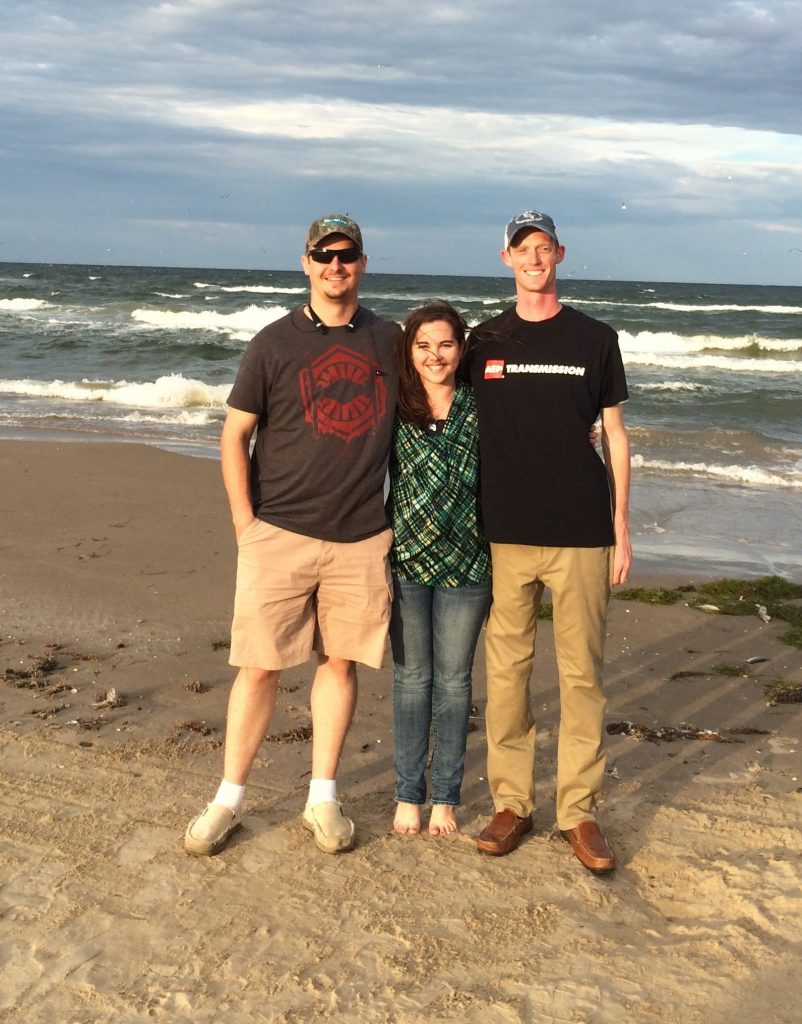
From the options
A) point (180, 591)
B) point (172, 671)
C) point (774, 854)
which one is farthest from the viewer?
point (180, 591)

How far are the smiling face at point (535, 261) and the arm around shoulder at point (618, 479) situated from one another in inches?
18.2

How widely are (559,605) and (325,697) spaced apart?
2.83 feet

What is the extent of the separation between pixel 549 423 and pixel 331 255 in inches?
34.9

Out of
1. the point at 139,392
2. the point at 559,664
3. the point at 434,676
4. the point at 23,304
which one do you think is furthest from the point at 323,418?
the point at 23,304

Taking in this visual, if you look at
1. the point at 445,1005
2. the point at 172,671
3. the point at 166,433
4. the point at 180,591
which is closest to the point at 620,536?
the point at 445,1005

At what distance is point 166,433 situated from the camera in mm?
13414

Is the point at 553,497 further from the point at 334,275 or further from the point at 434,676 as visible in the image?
the point at 334,275

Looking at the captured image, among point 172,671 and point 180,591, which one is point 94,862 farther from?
point 180,591

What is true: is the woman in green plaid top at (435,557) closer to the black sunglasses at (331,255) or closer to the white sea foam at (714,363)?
the black sunglasses at (331,255)

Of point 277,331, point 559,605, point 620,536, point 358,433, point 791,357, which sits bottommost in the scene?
point 791,357

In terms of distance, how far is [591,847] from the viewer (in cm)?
358

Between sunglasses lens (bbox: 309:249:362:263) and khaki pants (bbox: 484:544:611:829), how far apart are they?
3.50 feet

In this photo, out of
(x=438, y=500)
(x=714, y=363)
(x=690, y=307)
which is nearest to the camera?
(x=438, y=500)

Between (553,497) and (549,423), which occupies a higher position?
(549,423)
